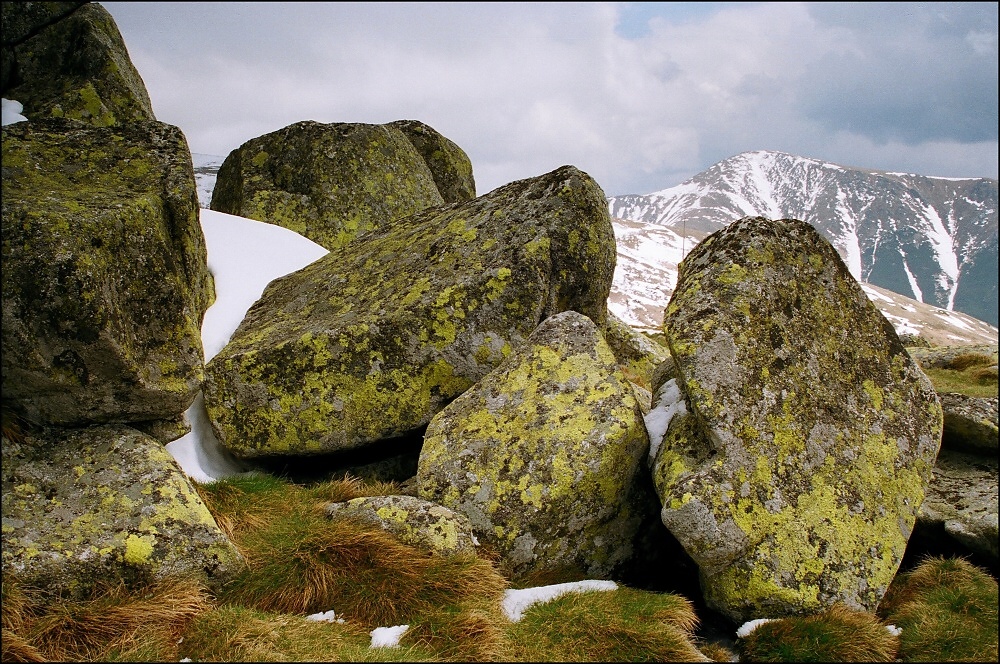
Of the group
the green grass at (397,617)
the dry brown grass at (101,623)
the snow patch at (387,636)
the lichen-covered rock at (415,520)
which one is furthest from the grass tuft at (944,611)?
the dry brown grass at (101,623)

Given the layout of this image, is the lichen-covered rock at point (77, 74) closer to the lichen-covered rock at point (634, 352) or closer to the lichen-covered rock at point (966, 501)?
the lichen-covered rock at point (634, 352)

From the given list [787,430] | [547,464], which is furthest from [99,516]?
[787,430]

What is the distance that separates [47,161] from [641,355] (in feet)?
49.2

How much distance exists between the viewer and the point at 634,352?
18.4m

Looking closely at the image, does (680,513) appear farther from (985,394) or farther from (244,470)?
(985,394)

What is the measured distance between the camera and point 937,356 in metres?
24.6

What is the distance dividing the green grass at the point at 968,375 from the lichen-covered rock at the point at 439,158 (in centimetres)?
1694

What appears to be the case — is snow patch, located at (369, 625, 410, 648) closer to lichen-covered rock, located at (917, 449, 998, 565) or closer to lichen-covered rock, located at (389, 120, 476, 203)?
lichen-covered rock, located at (917, 449, 998, 565)

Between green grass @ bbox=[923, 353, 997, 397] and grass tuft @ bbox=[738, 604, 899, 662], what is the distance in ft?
49.8

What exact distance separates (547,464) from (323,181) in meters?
12.3

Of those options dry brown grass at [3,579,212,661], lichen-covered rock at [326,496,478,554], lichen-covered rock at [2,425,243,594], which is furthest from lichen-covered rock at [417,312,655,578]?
dry brown grass at [3,579,212,661]

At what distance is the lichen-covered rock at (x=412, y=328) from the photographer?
32.2ft

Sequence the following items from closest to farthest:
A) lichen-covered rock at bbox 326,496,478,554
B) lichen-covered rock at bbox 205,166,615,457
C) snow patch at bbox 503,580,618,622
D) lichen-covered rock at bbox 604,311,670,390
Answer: snow patch at bbox 503,580,618,622
lichen-covered rock at bbox 326,496,478,554
lichen-covered rock at bbox 205,166,615,457
lichen-covered rock at bbox 604,311,670,390

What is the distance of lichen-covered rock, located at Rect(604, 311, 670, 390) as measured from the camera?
17.7 m
